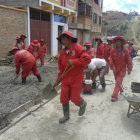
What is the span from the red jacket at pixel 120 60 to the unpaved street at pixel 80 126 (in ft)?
3.73

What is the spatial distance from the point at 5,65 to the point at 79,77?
6.98 m

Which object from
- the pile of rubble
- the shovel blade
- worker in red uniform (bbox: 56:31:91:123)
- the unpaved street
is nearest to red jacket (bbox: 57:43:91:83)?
worker in red uniform (bbox: 56:31:91:123)

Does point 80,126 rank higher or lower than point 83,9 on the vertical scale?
lower

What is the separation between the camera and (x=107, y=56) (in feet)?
27.7

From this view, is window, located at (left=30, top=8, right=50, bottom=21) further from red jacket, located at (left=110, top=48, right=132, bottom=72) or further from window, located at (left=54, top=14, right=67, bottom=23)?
red jacket, located at (left=110, top=48, right=132, bottom=72)

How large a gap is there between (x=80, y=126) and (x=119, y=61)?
2.37m

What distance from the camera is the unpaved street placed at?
10.5ft

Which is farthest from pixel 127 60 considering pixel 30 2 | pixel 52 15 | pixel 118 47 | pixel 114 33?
pixel 114 33

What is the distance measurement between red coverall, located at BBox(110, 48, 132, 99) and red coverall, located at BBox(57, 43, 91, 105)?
75.1 inches

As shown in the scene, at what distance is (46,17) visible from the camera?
43.8 feet

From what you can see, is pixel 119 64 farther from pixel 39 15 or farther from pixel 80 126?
pixel 39 15

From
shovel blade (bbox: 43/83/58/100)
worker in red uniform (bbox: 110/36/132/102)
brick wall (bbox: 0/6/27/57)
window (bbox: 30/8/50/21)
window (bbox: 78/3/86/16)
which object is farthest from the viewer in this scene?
window (bbox: 78/3/86/16)

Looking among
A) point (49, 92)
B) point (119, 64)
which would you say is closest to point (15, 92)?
point (49, 92)

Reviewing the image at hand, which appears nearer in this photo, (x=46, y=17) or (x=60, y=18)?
(x=46, y=17)
